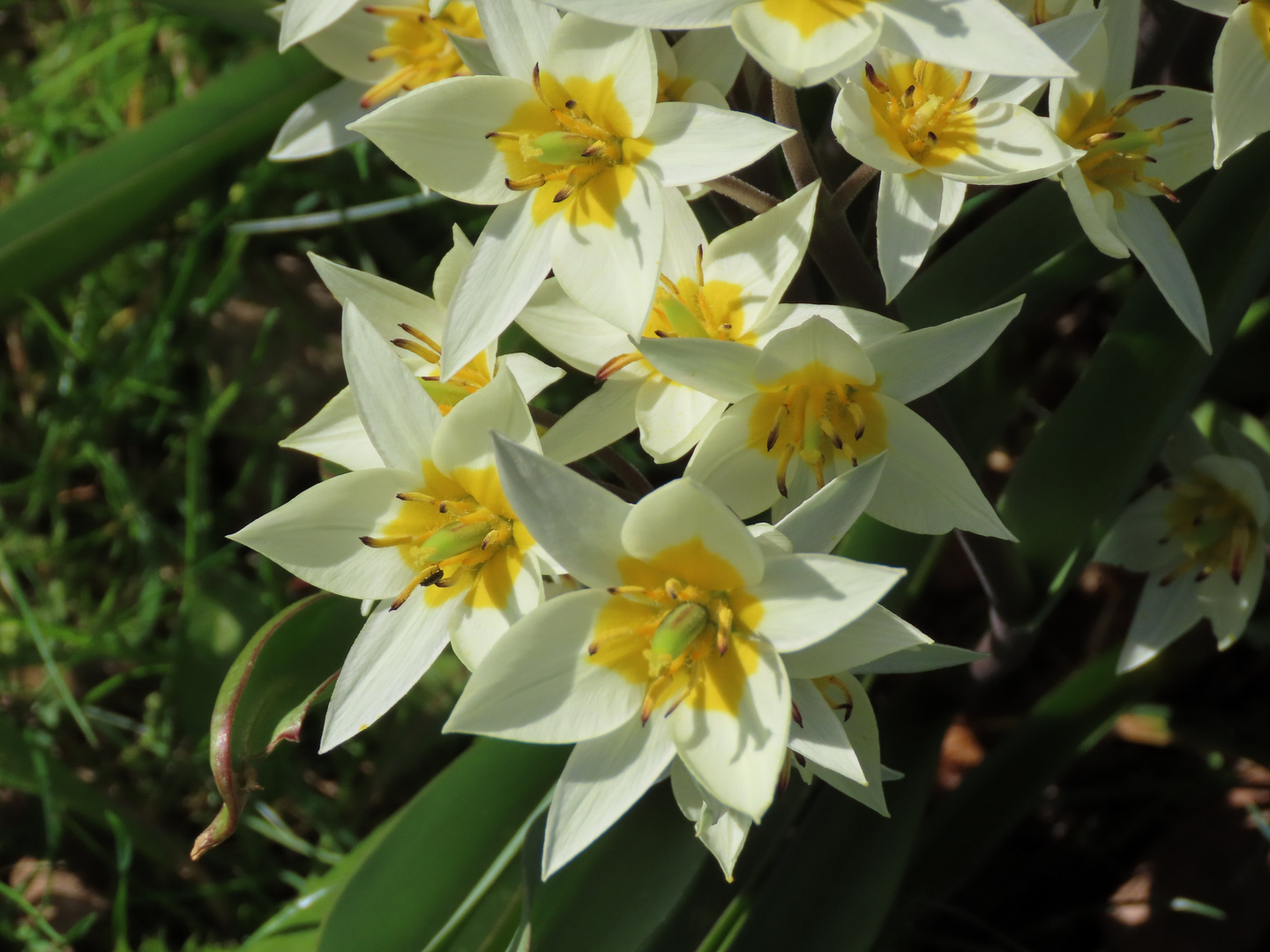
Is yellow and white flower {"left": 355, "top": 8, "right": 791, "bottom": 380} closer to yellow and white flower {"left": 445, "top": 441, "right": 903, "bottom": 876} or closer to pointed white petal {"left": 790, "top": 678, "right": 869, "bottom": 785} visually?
yellow and white flower {"left": 445, "top": 441, "right": 903, "bottom": 876}

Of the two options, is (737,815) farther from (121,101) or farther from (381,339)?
(121,101)

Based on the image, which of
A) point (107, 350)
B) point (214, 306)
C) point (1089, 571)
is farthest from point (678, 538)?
point (107, 350)

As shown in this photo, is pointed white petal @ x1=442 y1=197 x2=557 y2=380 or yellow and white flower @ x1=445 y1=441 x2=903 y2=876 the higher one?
pointed white petal @ x1=442 y1=197 x2=557 y2=380

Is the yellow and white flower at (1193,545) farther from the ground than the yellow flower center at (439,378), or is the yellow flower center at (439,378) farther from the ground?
the yellow flower center at (439,378)

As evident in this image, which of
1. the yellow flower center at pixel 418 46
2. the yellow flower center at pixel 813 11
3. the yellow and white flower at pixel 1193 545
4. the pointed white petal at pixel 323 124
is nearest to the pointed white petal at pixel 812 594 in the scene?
the yellow flower center at pixel 813 11

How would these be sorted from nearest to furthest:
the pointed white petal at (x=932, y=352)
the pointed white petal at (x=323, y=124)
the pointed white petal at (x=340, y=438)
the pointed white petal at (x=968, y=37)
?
the pointed white petal at (x=968, y=37) < the pointed white petal at (x=932, y=352) < the pointed white petal at (x=340, y=438) < the pointed white petal at (x=323, y=124)

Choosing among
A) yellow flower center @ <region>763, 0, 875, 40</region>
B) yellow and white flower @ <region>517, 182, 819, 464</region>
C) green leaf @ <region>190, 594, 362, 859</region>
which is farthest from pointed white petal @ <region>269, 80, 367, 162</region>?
yellow flower center @ <region>763, 0, 875, 40</region>

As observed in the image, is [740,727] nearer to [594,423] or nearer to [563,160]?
[594,423]

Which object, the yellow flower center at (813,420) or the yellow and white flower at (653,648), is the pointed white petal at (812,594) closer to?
the yellow and white flower at (653,648)
